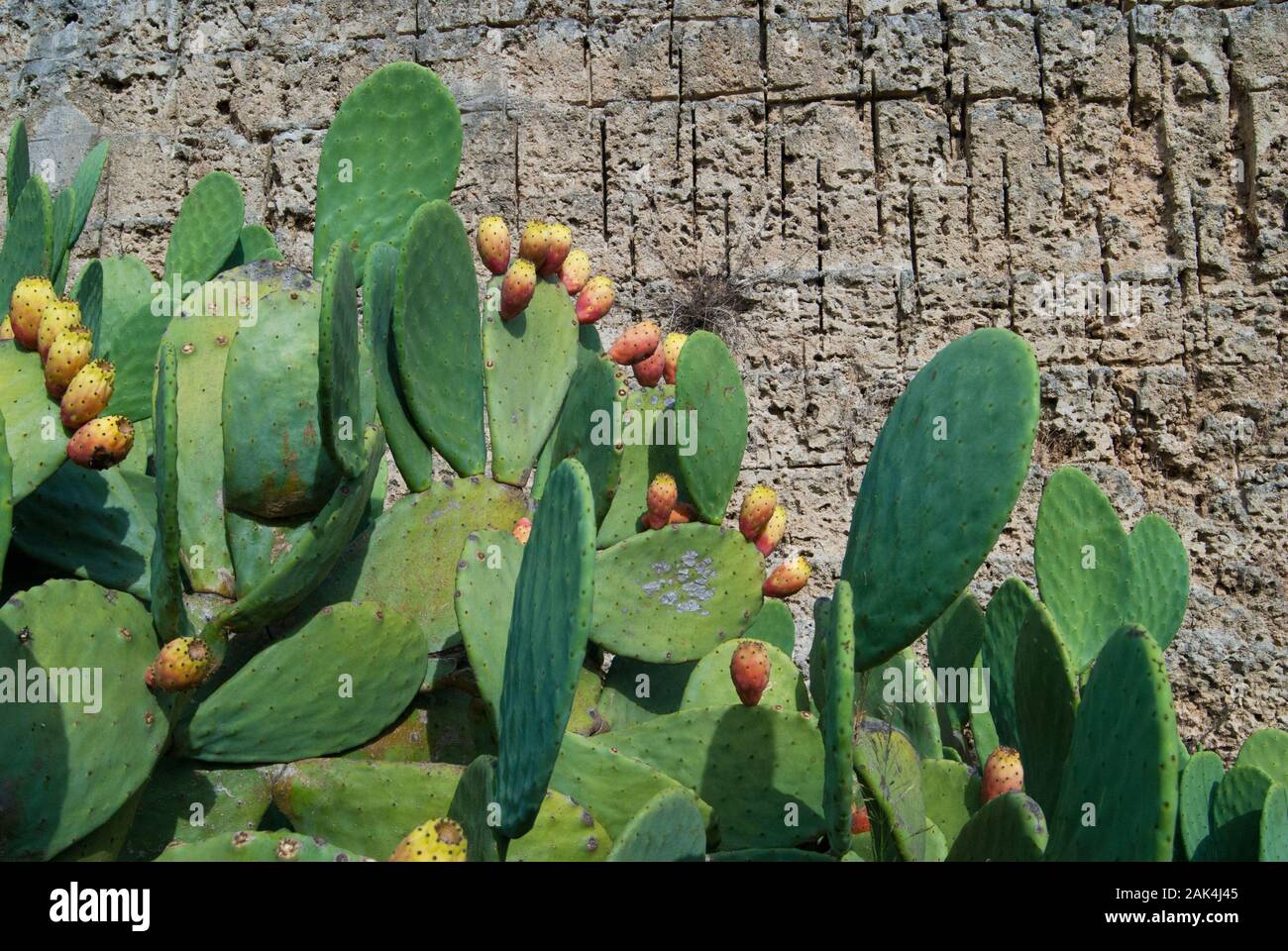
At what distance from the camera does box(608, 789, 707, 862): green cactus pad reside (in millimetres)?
1581

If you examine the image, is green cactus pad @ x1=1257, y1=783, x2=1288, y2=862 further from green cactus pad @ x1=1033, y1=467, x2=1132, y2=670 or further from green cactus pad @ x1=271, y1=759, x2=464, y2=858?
green cactus pad @ x1=271, y1=759, x2=464, y2=858

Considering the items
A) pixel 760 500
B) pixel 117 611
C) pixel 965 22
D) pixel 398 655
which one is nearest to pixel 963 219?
pixel 965 22

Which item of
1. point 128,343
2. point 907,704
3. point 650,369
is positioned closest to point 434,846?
point 907,704

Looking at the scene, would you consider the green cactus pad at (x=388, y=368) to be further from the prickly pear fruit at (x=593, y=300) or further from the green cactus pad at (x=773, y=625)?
the green cactus pad at (x=773, y=625)

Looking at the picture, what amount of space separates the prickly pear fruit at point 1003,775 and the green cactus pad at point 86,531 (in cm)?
133

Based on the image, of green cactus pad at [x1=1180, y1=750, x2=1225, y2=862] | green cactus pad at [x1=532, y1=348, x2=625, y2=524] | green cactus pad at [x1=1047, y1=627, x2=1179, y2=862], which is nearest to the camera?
green cactus pad at [x1=1047, y1=627, x2=1179, y2=862]

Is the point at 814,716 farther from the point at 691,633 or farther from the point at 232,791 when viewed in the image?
the point at 232,791

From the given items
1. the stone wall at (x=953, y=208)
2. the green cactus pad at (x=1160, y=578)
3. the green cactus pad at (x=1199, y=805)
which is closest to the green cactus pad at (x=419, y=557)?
the green cactus pad at (x=1199, y=805)

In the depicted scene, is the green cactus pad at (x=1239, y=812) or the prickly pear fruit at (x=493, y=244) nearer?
the green cactus pad at (x=1239, y=812)

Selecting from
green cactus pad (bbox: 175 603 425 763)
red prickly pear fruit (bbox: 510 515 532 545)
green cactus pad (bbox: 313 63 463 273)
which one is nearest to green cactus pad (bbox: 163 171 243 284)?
green cactus pad (bbox: 313 63 463 273)

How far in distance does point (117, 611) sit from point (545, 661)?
64 centimetres

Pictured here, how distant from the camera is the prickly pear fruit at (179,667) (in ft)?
5.81

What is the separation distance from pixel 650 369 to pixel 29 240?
116 cm

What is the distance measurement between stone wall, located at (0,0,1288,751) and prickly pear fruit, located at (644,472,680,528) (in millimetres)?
1776
